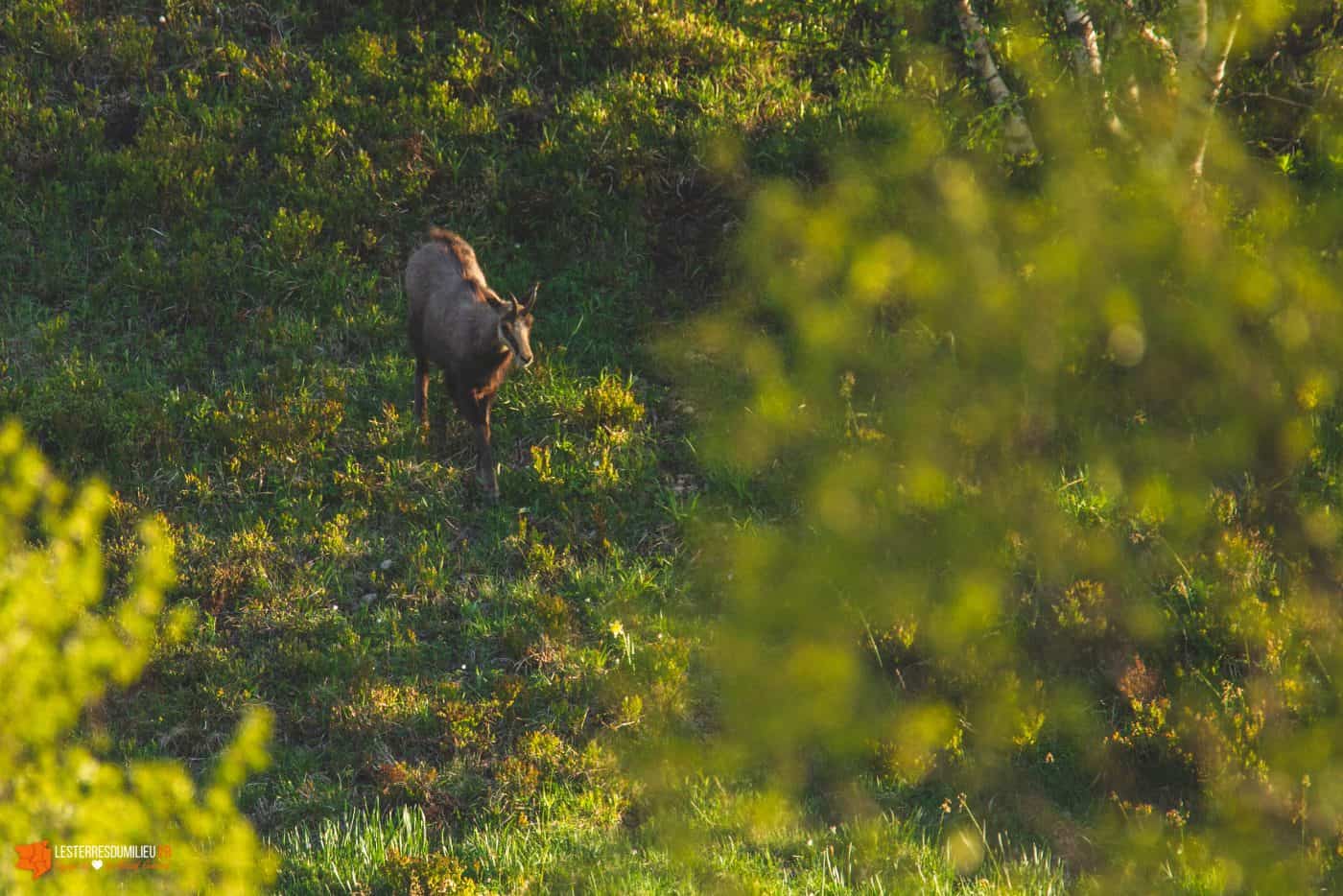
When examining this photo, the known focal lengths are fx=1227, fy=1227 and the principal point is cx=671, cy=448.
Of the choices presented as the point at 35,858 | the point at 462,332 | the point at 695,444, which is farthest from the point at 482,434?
the point at 35,858

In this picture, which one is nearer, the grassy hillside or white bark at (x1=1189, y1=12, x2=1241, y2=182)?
white bark at (x1=1189, y1=12, x2=1241, y2=182)

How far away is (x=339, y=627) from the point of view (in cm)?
862

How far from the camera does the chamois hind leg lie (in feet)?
34.2

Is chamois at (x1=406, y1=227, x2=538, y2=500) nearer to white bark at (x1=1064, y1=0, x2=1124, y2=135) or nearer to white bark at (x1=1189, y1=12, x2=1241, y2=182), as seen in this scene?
white bark at (x1=1064, y1=0, x2=1124, y2=135)

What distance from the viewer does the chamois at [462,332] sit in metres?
9.58

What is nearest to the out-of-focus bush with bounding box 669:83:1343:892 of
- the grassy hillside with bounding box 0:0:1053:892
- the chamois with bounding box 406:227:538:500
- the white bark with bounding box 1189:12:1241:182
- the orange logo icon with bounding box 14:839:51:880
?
the white bark with bounding box 1189:12:1241:182

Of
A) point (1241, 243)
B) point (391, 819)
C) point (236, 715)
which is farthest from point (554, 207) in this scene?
point (1241, 243)

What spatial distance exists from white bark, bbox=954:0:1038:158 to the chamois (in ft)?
13.7

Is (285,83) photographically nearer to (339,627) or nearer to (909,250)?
(339,627)

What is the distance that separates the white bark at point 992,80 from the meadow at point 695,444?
21 centimetres

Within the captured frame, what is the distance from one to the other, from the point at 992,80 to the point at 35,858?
31.6ft

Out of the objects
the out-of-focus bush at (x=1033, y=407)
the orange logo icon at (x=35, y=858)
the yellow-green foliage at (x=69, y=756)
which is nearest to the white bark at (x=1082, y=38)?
the out-of-focus bush at (x=1033, y=407)

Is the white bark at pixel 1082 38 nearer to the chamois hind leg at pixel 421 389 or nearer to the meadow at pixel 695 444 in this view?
the meadow at pixel 695 444

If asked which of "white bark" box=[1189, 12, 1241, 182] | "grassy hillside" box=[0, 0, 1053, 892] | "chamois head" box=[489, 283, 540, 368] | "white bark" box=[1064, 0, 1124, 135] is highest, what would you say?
"white bark" box=[1189, 12, 1241, 182]
